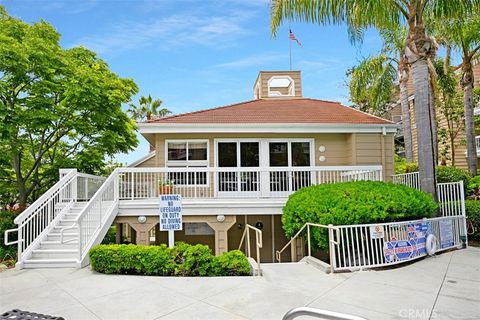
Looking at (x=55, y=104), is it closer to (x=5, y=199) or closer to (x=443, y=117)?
(x=5, y=199)

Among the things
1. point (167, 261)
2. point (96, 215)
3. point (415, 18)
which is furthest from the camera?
point (415, 18)

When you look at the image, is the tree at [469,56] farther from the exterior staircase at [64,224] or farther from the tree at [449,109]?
the exterior staircase at [64,224]

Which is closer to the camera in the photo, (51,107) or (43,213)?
(43,213)

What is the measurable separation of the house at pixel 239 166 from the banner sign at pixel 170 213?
9.73ft

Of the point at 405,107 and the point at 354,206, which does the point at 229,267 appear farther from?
the point at 405,107

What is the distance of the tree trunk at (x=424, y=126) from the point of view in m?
9.36

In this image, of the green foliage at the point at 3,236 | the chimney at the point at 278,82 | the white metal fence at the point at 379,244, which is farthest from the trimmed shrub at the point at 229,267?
the chimney at the point at 278,82

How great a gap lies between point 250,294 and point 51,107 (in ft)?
34.5

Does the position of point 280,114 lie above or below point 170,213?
above

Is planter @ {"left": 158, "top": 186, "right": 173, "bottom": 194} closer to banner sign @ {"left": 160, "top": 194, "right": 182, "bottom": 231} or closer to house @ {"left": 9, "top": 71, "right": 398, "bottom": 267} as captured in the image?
house @ {"left": 9, "top": 71, "right": 398, "bottom": 267}

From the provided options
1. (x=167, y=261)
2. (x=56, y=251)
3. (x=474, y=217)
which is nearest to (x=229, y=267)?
(x=167, y=261)

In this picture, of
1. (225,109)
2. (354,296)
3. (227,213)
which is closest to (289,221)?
(227,213)

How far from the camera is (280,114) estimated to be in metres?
13.8

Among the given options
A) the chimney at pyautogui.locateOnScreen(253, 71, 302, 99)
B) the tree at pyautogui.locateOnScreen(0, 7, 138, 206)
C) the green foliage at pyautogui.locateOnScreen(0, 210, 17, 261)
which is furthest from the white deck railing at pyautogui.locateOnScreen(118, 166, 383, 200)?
the chimney at pyautogui.locateOnScreen(253, 71, 302, 99)
